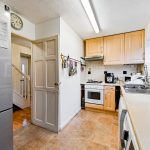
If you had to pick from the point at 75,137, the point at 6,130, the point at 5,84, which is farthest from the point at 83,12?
the point at 75,137

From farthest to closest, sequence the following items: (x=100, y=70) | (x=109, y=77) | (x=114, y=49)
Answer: (x=100, y=70) < (x=109, y=77) < (x=114, y=49)

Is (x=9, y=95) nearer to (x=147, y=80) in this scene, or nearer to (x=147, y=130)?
(x=147, y=130)

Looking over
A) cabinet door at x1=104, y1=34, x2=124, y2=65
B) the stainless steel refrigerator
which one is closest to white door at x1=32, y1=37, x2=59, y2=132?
the stainless steel refrigerator

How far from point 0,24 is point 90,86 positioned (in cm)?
273

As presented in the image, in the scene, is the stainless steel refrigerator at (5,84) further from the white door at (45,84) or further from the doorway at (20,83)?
the doorway at (20,83)

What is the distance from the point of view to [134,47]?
3.10 m

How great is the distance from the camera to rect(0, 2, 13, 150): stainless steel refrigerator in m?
1.28

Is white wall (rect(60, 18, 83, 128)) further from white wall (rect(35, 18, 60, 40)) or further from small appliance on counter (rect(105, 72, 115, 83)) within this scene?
small appliance on counter (rect(105, 72, 115, 83))

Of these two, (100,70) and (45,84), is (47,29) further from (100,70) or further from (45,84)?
(100,70)

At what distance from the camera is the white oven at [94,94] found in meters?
3.32

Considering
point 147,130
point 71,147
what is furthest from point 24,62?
point 147,130

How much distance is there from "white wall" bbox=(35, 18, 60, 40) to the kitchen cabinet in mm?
2057

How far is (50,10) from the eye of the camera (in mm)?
2080

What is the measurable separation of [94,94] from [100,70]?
92 cm
